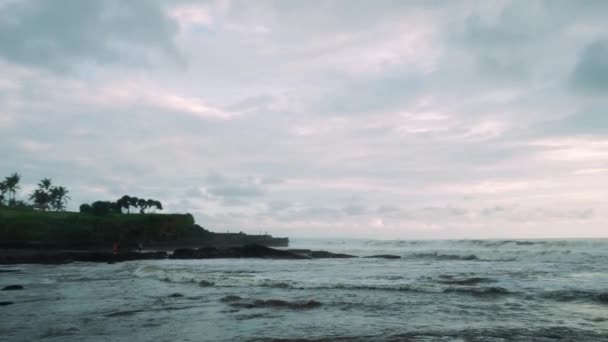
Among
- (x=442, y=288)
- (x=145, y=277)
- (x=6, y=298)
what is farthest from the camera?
(x=145, y=277)

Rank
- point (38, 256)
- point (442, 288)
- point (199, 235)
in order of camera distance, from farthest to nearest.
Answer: point (199, 235), point (38, 256), point (442, 288)

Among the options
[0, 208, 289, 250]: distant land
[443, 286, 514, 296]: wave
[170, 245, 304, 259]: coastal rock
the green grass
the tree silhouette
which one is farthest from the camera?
the tree silhouette

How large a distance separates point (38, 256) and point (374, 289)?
33.3m

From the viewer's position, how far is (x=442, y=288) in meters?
18.4

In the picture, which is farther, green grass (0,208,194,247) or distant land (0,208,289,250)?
green grass (0,208,194,247)

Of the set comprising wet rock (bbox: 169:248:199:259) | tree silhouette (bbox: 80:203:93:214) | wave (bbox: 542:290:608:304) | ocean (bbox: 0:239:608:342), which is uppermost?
tree silhouette (bbox: 80:203:93:214)

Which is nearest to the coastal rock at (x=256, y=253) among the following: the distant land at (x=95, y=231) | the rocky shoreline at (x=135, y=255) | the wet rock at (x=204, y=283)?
the rocky shoreline at (x=135, y=255)

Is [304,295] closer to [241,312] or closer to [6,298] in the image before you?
[241,312]

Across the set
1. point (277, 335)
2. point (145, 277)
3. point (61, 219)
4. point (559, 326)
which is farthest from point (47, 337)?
point (61, 219)

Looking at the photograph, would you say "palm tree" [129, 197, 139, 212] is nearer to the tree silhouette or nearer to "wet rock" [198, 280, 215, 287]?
the tree silhouette

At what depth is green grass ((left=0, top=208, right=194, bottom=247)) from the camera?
61.7 m

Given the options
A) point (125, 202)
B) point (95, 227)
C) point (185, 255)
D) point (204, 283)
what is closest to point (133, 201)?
point (125, 202)

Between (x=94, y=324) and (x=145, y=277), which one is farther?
(x=145, y=277)

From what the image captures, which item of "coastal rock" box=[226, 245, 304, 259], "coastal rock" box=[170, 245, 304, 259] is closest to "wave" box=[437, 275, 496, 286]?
"coastal rock" box=[170, 245, 304, 259]
